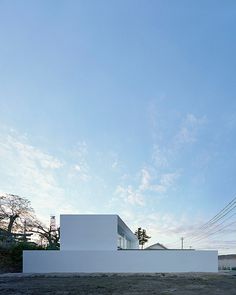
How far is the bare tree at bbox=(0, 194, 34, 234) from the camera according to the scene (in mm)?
41406

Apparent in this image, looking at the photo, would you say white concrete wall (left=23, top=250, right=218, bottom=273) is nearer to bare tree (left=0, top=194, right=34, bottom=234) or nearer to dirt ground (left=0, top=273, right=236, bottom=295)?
bare tree (left=0, top=194, right=34, bottom=234)

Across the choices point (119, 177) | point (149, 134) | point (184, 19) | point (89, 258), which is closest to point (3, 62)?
point (184, 19)

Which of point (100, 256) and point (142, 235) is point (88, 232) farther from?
point (142, 235)

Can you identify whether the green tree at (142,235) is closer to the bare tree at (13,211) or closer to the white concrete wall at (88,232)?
the bare tree at (13,211)

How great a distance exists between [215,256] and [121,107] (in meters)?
18.7

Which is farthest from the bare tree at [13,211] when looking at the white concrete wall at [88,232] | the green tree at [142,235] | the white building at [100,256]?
the green tree at [142,235]

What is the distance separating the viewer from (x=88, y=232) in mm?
34062

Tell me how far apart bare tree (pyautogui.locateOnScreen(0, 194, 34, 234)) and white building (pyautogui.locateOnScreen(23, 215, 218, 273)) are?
8704 mm

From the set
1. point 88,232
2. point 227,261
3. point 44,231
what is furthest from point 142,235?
point 88,232

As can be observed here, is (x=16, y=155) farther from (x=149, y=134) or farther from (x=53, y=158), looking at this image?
(x=149, y=134)

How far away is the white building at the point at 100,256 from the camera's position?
33375 millimetres

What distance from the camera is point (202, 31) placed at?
1820 cm

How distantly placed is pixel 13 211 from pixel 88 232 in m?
11.6

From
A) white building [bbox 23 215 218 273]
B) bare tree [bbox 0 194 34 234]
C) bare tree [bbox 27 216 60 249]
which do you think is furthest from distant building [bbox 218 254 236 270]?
bare tree [bbox 0 194 34 234]
